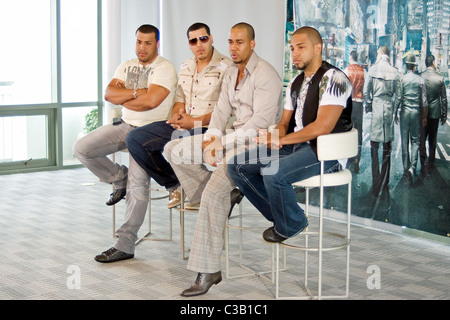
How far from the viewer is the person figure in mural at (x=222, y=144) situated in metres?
3.96

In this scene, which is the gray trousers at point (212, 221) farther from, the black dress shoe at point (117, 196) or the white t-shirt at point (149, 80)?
the black dress shoe at point (117, 196)

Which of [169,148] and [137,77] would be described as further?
[137,77]

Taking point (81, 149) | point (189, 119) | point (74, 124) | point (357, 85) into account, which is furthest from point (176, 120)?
point (74, 124)

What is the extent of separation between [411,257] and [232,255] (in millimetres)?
1224

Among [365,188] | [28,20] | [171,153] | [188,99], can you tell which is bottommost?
[365,188]

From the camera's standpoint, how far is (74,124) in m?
8.70

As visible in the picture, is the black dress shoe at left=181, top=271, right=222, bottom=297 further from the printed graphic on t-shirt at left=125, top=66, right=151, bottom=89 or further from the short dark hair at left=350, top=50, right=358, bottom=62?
the short dark hair at left=350, top=50, right=358, bottom=62

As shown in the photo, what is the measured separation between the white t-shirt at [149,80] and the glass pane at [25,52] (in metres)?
3.46

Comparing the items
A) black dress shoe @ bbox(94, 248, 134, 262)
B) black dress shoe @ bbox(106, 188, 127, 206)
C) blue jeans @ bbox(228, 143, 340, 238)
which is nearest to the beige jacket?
black dress shoe @ bbox(106, 188, 127, 206)

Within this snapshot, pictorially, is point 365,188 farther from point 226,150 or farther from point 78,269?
point 78,269

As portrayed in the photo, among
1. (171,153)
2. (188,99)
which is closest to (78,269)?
(171,153)

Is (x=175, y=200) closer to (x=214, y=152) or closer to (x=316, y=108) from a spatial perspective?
(x=214, y=152)

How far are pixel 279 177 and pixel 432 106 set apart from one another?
1.94 meters
